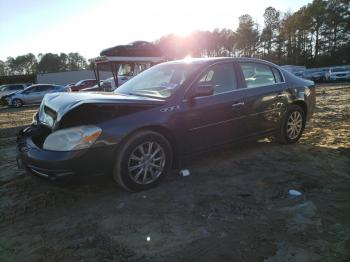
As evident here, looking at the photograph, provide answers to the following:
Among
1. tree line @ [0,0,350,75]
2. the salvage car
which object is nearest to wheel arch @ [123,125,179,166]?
the salvage car

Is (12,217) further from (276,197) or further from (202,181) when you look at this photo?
(276,197)

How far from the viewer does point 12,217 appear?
11.3 feet

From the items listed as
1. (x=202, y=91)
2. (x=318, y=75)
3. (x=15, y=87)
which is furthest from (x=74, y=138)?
(x=318, y=75)

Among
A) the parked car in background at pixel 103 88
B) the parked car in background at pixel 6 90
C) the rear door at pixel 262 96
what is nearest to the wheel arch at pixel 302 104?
the rear door at pixel 262 96

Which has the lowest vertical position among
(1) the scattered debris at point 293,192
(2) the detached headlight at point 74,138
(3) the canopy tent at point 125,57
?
(1) the scattered debris at point 293,192

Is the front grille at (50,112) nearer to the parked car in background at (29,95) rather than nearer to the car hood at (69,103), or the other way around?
the car hood at (69,103)

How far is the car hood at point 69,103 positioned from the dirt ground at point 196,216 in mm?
747

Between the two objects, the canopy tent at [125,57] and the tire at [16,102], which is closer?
the canopy tent at [125,57]

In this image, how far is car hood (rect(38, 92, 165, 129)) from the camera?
3611mm

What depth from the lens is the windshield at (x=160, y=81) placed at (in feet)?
14.3

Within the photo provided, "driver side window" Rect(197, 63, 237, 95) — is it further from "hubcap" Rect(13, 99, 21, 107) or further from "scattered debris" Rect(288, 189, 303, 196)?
"hubcap" Rect(13, 99, 21, 107)

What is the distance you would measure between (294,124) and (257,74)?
128 cm

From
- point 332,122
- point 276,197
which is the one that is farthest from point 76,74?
point 276,197

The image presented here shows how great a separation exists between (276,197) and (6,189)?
10.8ft
